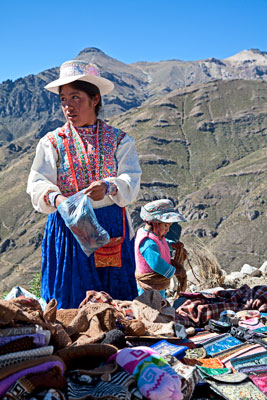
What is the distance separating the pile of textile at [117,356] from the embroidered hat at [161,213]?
1070 mm

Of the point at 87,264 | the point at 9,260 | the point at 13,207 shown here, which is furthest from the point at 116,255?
the point at 13,207

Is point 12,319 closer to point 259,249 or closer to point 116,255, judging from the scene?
point 116,255

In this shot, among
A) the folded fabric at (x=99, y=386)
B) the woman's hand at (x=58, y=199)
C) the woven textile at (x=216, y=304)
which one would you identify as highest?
the woman's hand at (x=58, y=199)

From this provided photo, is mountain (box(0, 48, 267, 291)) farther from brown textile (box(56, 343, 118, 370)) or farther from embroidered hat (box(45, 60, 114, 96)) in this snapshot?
brown textile (box(56, 343, 118, 370))

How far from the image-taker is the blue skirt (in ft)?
10.9

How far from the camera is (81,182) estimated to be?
3402 mm

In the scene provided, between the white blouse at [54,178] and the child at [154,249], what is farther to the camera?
the child at [154,249]

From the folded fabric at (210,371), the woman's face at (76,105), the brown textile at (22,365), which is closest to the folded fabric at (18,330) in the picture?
the brown textile at (22,365)

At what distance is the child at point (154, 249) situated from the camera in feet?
13.5

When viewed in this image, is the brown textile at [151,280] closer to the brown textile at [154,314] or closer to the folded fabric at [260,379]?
the brown textile at [154,314]

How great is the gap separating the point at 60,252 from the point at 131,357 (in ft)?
4.71

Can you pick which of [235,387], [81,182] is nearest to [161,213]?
[81,182]

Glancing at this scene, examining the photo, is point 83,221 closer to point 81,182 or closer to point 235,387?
point 81,182

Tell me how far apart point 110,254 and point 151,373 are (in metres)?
1.56
